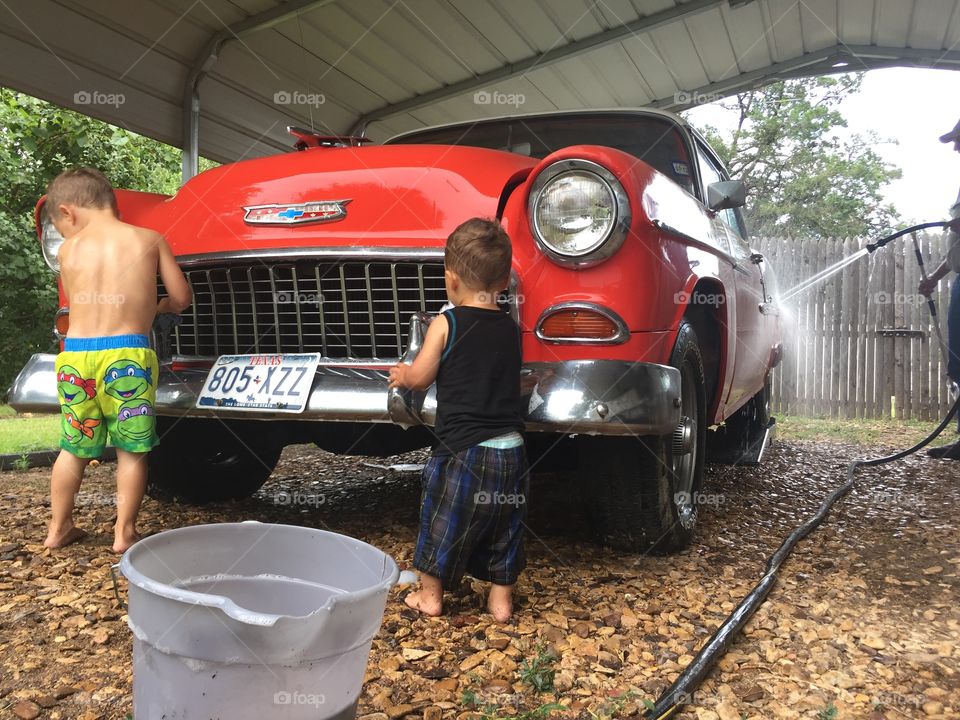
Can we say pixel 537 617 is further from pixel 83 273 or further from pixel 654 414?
pixel 83 273

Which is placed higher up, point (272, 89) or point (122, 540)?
point (272, 89)

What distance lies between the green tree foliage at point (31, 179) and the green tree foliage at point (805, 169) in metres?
13.8

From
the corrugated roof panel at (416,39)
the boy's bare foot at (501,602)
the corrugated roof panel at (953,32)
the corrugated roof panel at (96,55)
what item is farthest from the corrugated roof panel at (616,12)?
the boy's bare foot at (501,602)

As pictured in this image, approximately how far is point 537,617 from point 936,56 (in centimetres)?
592

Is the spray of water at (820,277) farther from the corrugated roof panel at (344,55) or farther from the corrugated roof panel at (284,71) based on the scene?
the corrugated roof panel at (284,71)

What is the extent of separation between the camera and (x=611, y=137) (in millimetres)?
3426

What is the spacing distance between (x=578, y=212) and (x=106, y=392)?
Answer: 1.55 meters

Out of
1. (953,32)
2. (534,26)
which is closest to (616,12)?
(534,26)

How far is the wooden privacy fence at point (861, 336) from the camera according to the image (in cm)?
814

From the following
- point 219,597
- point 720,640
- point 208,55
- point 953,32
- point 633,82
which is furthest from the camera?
point 633,82

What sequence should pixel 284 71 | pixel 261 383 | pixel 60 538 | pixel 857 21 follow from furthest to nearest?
pixel 857 21, pixel 284 71, pixel 60 538, pixel 261 383

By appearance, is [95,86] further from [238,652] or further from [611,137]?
[238,652]

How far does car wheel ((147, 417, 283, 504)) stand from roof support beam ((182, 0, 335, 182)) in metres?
2.73

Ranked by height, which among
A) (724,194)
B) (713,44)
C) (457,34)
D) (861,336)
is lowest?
(861,336)
